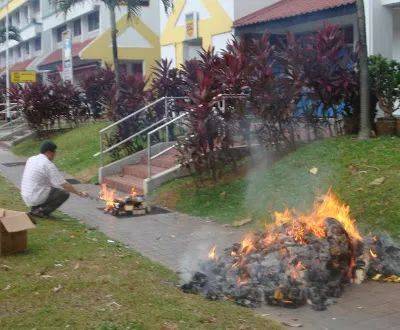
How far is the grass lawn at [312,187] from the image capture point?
797 cm

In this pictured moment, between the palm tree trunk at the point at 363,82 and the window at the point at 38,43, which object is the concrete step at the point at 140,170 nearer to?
the palm tree trunk at the point at 363,82

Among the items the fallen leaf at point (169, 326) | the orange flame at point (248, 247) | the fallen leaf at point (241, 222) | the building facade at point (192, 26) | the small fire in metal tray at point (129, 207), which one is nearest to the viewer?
the fallen leaf at point (169, 326)

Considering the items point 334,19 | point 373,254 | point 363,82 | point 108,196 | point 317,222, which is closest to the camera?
point 317,222

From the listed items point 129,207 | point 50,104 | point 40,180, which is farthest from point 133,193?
point 50,104

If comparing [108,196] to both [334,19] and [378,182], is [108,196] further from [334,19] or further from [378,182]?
[334,19]

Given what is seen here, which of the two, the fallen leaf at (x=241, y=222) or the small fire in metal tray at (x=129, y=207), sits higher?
the small fire in metal tray at (x=129, y=207)

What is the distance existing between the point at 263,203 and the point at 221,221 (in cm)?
71

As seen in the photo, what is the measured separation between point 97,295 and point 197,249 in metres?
2.18

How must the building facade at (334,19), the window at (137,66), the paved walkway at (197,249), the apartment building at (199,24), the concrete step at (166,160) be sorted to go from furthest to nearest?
the window at (137,66) → the apartment building at (199,24) → the building facade at (334,19) → the concrete step at (166,160) → the paved walkway at (197,249)

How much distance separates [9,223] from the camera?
6906mm

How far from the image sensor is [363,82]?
1014cm

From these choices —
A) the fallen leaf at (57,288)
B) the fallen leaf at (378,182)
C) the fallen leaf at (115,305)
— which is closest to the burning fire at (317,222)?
the fallen leaf at (378,182)

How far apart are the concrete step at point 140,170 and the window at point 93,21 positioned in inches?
1013

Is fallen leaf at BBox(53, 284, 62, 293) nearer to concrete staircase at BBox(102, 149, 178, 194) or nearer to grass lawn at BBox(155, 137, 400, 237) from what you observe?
grass lawn at BBox(155, 137, 400, 237)
